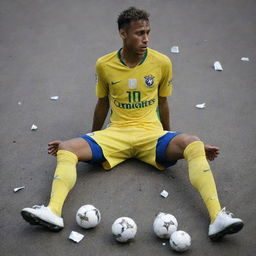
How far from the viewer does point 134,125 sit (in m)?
4.20

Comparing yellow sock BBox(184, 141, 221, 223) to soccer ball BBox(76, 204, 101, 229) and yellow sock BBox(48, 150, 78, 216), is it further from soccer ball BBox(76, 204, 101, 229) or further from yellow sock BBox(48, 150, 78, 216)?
yellow sock BBox(48, 150, 78, 216)

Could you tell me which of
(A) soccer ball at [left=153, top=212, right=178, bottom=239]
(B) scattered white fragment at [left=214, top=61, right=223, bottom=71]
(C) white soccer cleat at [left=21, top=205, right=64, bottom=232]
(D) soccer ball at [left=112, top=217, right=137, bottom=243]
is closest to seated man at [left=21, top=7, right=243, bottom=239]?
(C) white soccer cleat at [left=21, top=205, right=64, bottom=232]

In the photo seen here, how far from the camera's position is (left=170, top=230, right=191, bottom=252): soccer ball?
325 cm

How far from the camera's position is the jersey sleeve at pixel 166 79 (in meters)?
4.12

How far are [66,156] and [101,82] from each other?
2.81 feet

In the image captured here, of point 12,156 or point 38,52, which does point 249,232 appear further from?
point 38,52

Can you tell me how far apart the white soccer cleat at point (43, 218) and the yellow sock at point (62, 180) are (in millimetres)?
75

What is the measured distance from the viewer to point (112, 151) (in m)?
4.14

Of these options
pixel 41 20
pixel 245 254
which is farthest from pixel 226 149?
pixel 41 20

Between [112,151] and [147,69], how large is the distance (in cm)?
86

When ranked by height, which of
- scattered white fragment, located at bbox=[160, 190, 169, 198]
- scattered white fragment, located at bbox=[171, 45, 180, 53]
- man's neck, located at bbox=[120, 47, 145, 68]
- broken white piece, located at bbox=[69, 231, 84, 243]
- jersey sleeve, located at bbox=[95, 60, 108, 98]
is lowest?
broken white piece, located at bbox=[69, 231, 84, 243]

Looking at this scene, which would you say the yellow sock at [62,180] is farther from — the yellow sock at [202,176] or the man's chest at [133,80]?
the yellow sock at [202,176]

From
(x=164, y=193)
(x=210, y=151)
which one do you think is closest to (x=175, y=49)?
(x=210, y=151)

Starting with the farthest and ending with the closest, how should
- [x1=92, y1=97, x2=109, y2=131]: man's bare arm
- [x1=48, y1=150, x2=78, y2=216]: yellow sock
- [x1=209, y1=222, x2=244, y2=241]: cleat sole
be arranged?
1. [x1=92, y1=97, x2=109, y2=131]: man's bare arm
2. [x1=48, y1=150, x2=78, y2=216]: yellow sock
3. [x1=209, y1=222, x2=244, y2=241]: cleat sole
